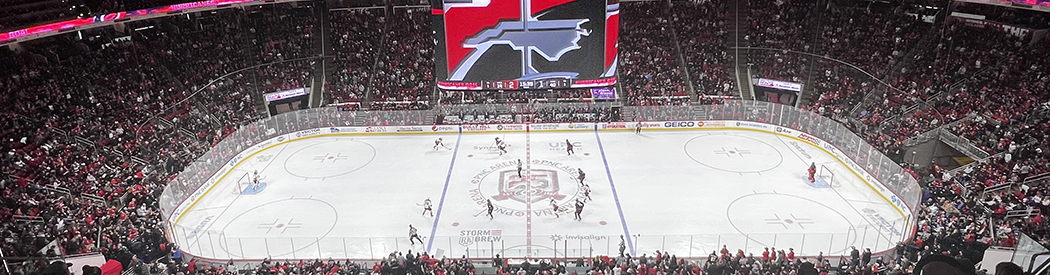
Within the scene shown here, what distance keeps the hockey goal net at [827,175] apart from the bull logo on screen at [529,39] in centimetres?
839

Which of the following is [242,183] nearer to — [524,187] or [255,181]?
[255,181]

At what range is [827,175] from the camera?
69.7 ft

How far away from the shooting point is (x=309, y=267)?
46.3 feet

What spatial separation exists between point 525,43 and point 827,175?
11.5m

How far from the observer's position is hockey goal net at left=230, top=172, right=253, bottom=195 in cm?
2095

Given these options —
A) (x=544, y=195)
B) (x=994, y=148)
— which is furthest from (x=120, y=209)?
(x=994, y=148)

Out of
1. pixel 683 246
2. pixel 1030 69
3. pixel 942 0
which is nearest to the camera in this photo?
pixel 683 246

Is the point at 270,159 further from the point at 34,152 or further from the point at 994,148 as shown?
the point at 994,148

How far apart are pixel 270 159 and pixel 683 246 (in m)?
16.8

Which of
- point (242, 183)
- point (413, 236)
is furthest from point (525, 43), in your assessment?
point (242, 183)

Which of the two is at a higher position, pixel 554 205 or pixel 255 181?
pixel 255 181

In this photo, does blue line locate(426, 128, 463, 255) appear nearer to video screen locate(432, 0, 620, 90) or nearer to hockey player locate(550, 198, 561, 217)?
hockey player locate(550, 198, 561, 217)

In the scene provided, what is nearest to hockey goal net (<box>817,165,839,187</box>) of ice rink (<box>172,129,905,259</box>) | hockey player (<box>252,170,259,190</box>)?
ice rink (<box>172,129,905,259</box>)

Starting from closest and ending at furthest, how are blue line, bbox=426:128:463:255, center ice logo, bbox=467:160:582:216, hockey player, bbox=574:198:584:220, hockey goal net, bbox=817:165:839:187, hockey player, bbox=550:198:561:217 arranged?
blue line, bbox=426:128:463:255
hockey player, bbox=574:198:584:220
hockey player, bbox=550:198:561:217
center ice logo, bbox=467:160:582:216
hockey goal net, bbox=817:165:839:187
